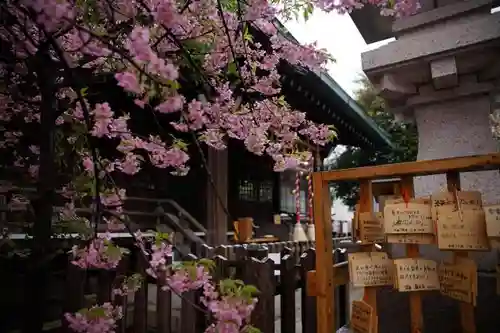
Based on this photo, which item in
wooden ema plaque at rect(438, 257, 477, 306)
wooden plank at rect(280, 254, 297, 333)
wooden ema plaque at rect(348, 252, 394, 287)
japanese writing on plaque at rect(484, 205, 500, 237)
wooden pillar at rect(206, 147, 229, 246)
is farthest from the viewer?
wooden pillar at rect(206, 147, 229, 246)

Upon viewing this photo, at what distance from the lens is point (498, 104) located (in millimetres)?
2281

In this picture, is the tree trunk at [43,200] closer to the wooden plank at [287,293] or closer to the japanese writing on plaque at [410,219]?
the japanese writing on plaque at [410,219]

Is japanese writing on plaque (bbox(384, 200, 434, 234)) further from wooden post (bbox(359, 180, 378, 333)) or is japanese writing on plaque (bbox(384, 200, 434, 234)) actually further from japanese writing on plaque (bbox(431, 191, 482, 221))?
wooden post (bbox(359, 180, 378, 333))

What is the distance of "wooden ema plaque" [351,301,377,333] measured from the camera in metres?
1.69

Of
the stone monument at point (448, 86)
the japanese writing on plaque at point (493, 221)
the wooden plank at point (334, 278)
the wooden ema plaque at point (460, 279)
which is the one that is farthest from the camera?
the stone monument at point (448, 86)

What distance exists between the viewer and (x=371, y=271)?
1692mm

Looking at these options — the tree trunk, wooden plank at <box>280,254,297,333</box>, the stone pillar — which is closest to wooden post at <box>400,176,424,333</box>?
the stone pillar

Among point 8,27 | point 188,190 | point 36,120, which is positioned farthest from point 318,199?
point 188,190

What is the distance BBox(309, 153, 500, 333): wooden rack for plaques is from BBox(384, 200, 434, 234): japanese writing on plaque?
0.10 meters

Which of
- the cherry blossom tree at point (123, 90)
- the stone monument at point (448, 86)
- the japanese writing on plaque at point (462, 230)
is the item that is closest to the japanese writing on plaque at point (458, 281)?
the japanese writing on plaque at point (462, 230)

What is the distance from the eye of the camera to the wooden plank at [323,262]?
1.72m

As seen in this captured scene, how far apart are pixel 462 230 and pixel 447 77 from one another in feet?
3.63

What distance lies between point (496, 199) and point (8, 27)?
2.58 m

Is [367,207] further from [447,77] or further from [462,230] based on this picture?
[447,77]
